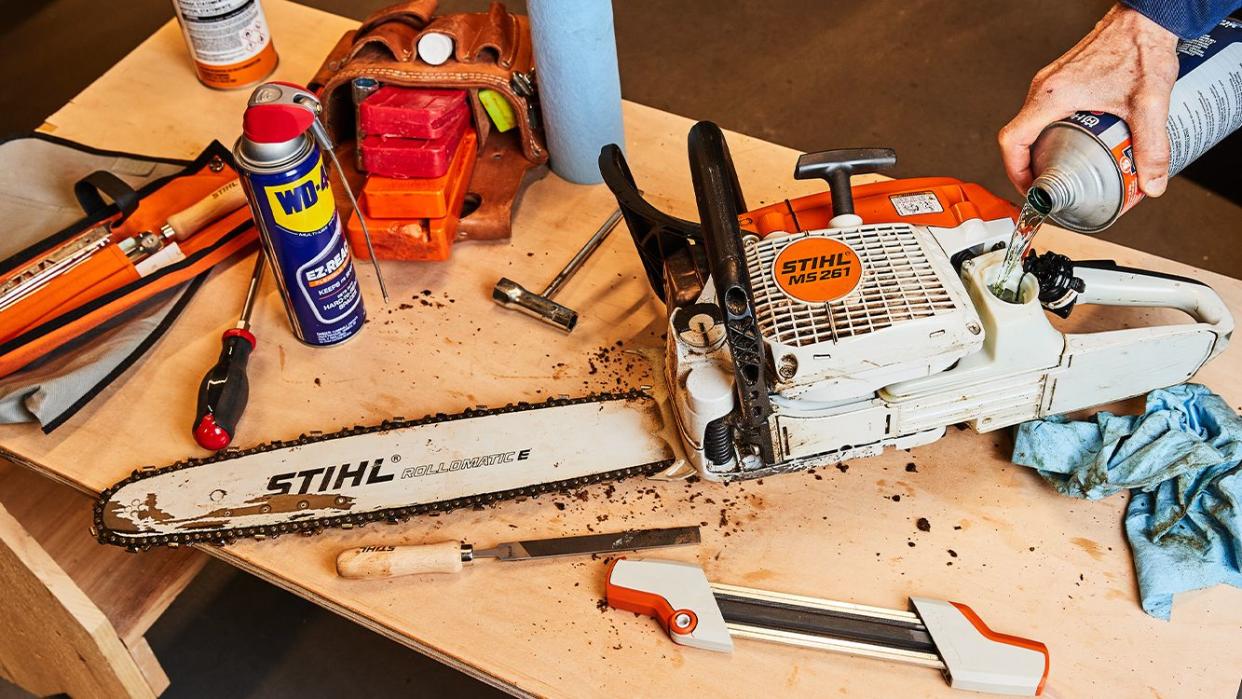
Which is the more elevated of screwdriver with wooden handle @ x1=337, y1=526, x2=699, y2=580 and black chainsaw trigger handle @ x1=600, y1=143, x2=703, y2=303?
black chainsaw trigger handle @ x1=600, y1=143, x2=703, y2=303

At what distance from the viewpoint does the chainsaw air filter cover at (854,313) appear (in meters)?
1.36

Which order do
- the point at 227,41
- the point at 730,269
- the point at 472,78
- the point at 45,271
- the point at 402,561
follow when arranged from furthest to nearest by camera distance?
the point at 227,41 < the point at 472,78 < the point at 45,271 < the point at 402,561 < the point at 730,269

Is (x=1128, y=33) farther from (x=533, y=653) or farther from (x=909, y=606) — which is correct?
(x=533, y=653)

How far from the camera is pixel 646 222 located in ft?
5.28

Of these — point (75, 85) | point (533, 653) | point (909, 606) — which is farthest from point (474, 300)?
point (75, 85)

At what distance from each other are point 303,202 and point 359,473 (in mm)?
438

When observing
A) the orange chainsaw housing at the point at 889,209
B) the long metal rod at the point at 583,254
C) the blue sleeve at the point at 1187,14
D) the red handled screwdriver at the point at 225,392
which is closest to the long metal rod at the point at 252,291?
the red handled screwdriver at the point at 225,392

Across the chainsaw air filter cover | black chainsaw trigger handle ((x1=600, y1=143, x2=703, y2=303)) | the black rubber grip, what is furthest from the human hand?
the black rubber grip

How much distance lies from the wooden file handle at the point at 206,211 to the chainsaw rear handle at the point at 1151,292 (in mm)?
1481

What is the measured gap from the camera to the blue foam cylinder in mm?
1845

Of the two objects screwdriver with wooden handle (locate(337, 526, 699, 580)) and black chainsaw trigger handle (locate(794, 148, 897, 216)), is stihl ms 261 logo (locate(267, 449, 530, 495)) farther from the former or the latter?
black chainsaw trigger handle (locate(794, 148, 897, 216))

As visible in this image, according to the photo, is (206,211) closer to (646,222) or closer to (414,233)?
(414,233)

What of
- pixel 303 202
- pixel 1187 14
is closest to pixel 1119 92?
pixel 1187 14

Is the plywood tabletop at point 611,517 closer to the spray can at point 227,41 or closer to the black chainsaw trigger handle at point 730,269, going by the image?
the black chainsaw trigger handle at point 730,269
